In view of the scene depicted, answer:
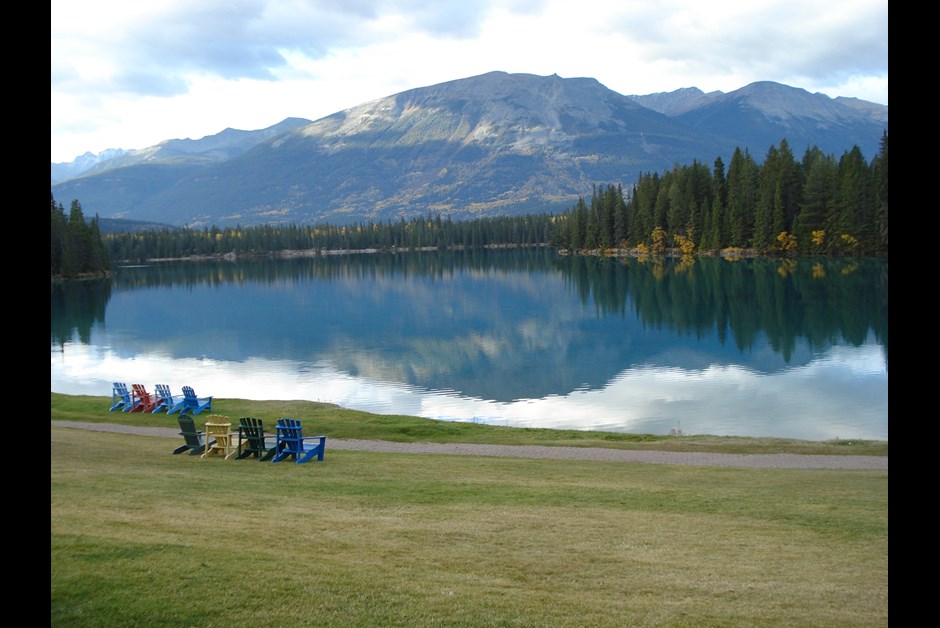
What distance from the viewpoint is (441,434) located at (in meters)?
27.7

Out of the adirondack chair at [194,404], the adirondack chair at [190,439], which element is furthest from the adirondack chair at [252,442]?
the adirondack chair at [194,404]

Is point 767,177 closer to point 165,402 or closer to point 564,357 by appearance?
point 564,357

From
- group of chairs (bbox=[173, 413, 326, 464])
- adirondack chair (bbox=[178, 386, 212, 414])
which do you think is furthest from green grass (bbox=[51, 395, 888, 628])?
adirondack chair (bbox=[178, 386, 212, 414])

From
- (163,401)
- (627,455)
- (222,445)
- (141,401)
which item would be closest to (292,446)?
(222,445)

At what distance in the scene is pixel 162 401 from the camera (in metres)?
33.6

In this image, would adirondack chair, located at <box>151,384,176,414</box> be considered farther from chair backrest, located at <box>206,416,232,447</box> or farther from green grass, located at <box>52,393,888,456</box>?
chair backrest, located at <box>206,416,232,447</box>

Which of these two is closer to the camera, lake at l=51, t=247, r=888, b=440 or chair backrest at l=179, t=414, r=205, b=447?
chair backrest at l=179, t=414, r=205, b=447

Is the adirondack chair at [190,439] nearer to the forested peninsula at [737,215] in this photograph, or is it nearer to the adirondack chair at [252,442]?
the adirondack chair at [252,442]

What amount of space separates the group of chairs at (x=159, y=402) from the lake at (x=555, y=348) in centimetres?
886

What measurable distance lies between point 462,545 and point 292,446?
1092 centimetres

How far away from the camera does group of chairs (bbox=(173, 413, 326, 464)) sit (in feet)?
70.7

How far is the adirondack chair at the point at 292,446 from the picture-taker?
2142 centimetres

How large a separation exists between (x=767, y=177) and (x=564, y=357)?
76.9 m

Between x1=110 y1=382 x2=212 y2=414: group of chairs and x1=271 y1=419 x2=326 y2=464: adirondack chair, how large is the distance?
1204 cm
